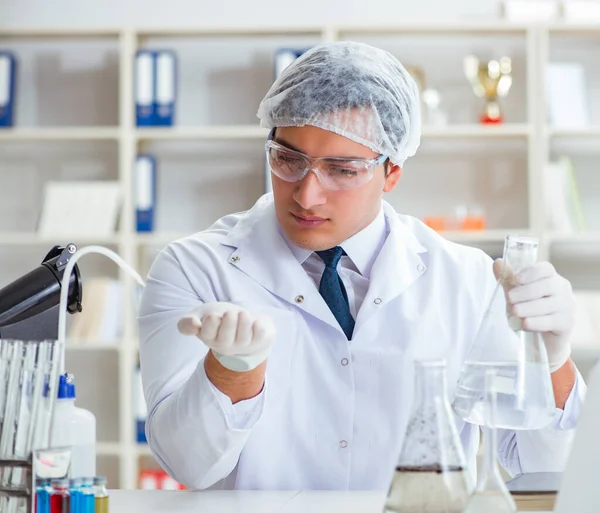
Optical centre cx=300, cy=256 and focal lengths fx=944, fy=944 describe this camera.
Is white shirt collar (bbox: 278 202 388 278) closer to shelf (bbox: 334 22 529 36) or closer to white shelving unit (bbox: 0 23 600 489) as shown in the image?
white shelving unit (bbox: 0 23 600 489)

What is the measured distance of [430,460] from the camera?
85cm

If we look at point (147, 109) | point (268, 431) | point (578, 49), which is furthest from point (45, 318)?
point (578, 49)

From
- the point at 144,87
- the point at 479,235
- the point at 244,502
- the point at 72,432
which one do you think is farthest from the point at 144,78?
the point at 72,432

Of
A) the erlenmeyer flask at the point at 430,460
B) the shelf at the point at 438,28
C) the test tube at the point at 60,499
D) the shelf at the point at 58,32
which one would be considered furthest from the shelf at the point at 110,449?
the erlenmeyer flask at the point at 430,460

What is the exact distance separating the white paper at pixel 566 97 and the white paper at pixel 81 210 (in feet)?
5.61

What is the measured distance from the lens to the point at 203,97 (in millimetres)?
3873

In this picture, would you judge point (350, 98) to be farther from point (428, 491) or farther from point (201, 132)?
point (201, 132)

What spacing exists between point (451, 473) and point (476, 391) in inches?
9.1

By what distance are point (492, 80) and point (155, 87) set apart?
1.30 metres

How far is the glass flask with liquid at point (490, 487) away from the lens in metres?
0.83

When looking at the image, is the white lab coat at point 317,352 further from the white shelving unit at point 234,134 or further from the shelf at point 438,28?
Answer: the shelf at point 438,28

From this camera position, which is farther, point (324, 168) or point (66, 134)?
point (66, 134)

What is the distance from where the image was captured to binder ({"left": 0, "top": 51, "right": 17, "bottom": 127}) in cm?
368

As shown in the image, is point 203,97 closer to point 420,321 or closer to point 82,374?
point 82,374
